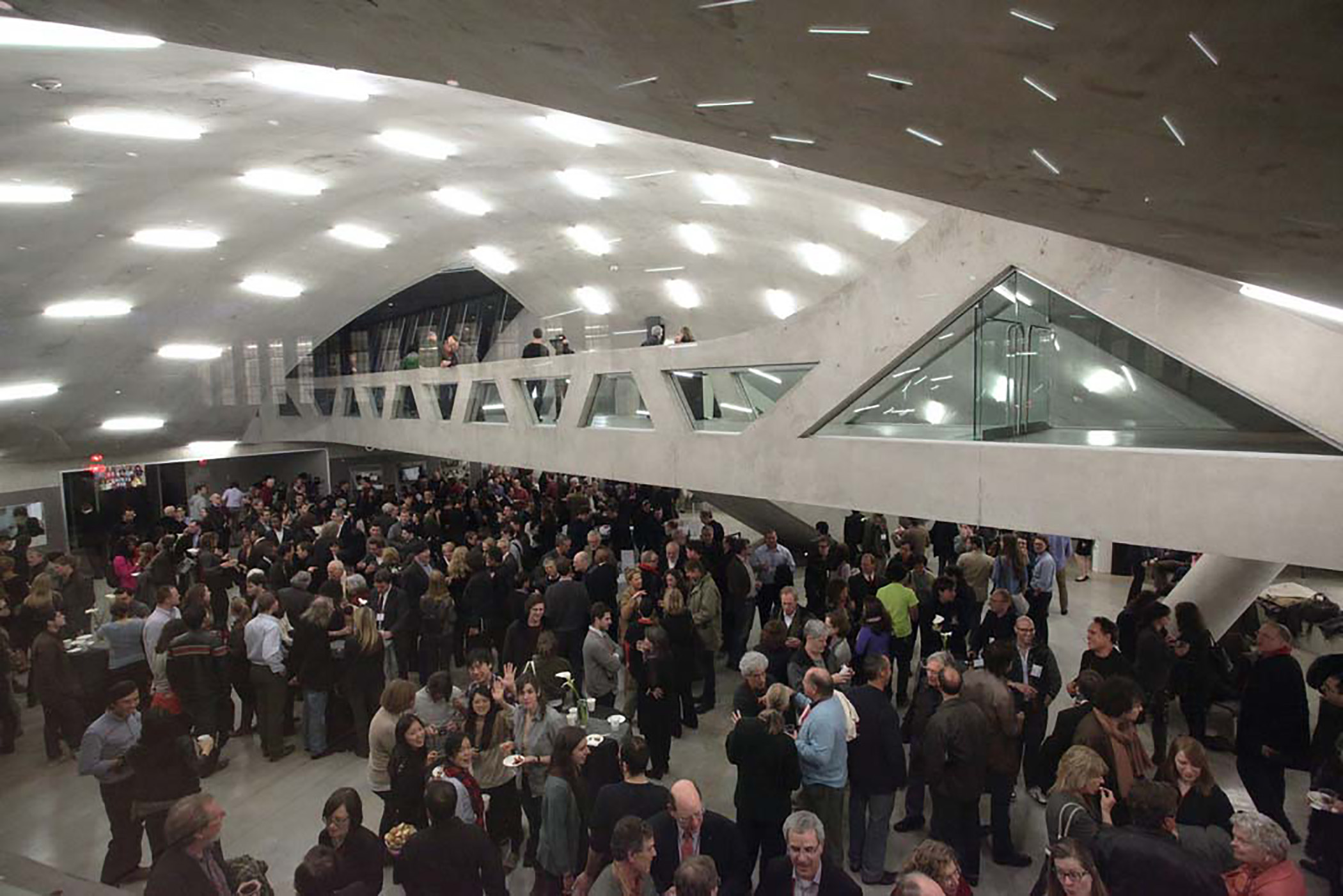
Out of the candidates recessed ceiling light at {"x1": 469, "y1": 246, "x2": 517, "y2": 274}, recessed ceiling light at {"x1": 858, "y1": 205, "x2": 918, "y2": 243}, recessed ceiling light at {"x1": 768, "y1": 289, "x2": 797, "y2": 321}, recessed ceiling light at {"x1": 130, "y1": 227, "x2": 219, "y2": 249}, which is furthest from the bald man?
recessed ceiling light at {"x1": 469, "y1": 246, "x2": 517, "y2": 274}

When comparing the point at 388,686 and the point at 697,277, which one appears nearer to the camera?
the point at 388,686

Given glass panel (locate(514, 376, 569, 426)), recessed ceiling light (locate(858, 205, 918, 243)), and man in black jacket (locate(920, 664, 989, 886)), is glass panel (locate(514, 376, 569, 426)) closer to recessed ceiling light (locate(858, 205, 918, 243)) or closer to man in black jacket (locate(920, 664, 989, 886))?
recessed ceiling light (locate(858, 205, 918, 243))

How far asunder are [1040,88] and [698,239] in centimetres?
1461

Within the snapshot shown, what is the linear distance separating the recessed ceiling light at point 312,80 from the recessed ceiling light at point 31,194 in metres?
2.73

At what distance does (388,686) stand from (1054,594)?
32.8ft

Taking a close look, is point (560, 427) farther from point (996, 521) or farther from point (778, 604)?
point (996, 521)

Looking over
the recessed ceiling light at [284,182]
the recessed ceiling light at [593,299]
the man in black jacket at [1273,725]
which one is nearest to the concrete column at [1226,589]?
the man in black jacket at [1273,725]

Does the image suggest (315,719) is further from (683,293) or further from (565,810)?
(683,293)

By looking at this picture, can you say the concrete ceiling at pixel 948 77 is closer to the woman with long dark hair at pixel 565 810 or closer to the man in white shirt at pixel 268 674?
the woman with long dark hair at pixel 565 810

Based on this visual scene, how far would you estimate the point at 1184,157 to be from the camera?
1.64 m

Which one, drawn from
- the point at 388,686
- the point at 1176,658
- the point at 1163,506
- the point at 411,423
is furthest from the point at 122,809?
the point at 411,423

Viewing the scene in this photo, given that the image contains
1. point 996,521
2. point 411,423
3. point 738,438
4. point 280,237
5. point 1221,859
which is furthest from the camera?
point 411,423

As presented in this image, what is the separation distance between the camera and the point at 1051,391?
5.55m

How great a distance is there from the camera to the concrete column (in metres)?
7.01
